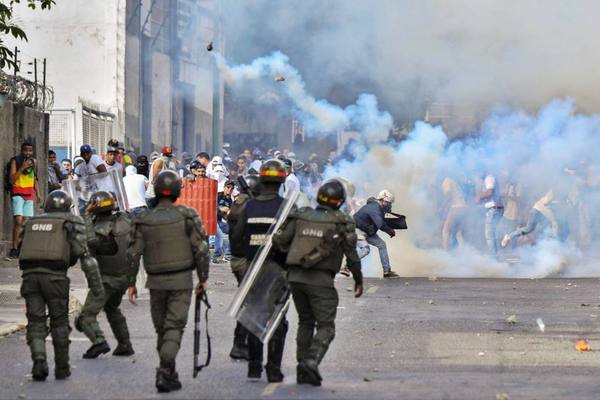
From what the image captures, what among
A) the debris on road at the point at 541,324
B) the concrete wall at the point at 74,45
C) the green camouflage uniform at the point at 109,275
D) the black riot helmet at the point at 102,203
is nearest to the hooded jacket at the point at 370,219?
the debris on road at the point at 541,324

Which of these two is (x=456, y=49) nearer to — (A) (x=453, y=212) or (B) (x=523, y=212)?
(A) (x=453, y=212)

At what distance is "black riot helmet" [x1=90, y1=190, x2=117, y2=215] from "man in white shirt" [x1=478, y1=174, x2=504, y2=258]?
42.0 feet

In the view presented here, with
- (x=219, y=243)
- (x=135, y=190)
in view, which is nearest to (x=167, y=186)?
(x=135, y=190)

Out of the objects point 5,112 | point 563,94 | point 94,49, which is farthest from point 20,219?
point 94,49

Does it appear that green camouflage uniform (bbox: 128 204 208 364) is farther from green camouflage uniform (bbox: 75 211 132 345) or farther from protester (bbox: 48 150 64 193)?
protester (bbox: 48 150 64 193)

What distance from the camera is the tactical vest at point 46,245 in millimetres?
11023

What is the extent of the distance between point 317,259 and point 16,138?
13.0 m

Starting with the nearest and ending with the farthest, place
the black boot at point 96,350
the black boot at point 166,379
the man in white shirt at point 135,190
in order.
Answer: the black boot at point 166,379 < the black boot at point 96,350 < the man in white shirt at point 135,190

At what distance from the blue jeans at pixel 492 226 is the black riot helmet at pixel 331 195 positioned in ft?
44.0

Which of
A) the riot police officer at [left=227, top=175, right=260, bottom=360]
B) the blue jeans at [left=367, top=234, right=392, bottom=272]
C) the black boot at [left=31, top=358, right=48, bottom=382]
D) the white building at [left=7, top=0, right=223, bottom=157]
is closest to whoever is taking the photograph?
the black boot at [left=31, top=358, right=48, bottom=382]

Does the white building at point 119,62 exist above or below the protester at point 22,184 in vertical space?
above

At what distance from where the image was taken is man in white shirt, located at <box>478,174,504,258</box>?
24484 mm

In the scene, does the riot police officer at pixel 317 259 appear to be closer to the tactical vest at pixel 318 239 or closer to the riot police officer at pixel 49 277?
the tactical vest at pixel 318 239

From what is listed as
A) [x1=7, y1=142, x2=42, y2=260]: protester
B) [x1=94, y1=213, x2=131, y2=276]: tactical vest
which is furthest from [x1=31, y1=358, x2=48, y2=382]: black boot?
[x1=7, y1=142, x2=42, y2=260]: protester
